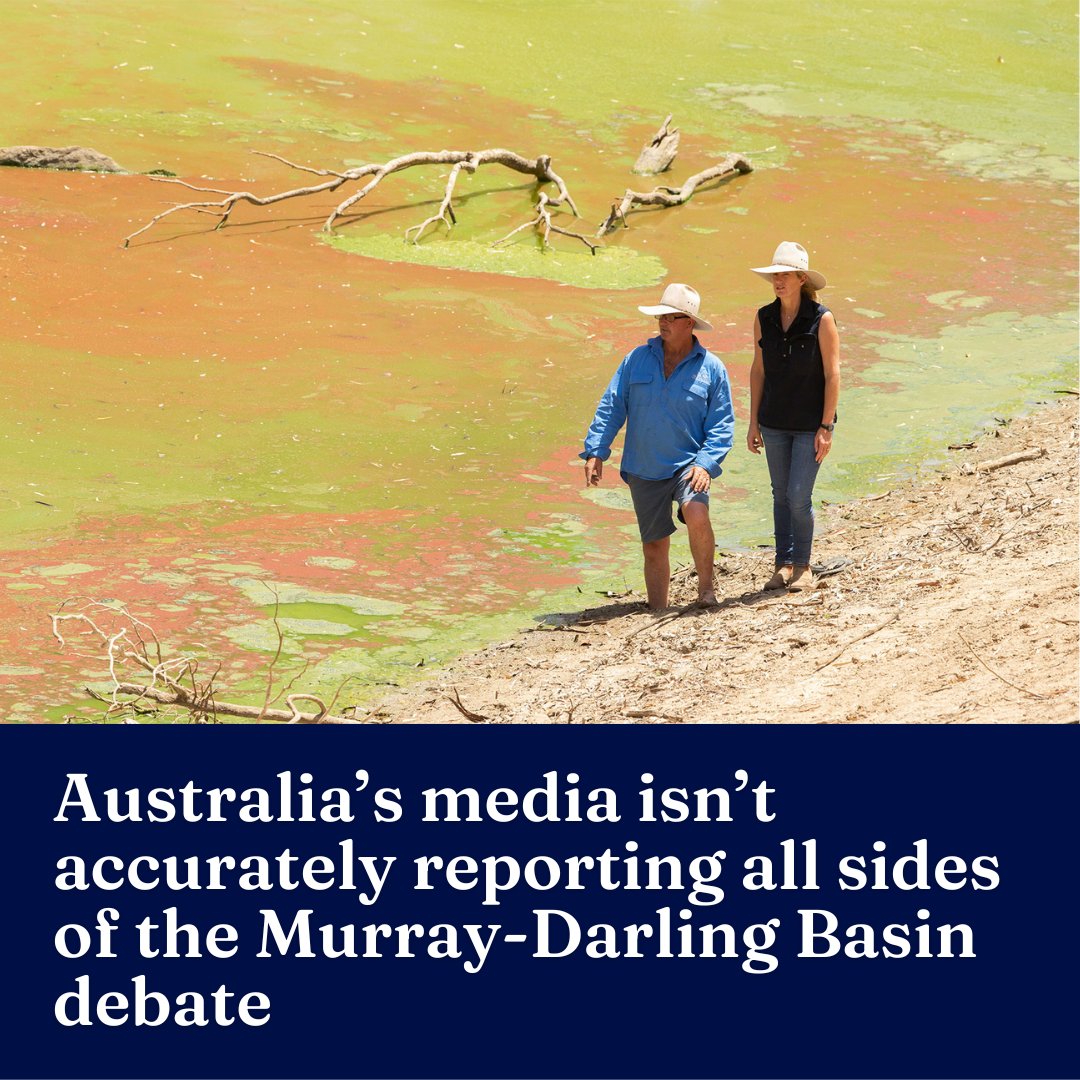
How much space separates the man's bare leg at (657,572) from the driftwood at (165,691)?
1929 millimetres

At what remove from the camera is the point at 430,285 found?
632 inches

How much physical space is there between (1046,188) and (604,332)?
878cm

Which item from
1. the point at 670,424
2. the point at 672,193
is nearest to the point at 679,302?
the point at 670,424

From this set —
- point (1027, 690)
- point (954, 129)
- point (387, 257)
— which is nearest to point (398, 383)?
point (387, 257)

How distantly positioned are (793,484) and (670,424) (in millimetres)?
763

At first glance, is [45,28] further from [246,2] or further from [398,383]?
[398,383]

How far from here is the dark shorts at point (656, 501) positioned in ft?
27.3

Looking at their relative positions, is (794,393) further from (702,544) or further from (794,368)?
(702,544)

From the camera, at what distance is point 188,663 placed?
768 centimetres

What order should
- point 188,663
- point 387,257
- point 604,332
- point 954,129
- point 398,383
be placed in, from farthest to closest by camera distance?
point 954,129, point 387,257, point 604,332, point 398,383, point 188,663

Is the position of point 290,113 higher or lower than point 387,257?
higher

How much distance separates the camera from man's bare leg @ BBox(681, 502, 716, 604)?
826 cm

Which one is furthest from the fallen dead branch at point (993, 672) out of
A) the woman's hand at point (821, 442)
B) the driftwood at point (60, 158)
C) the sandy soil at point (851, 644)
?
the driftwood at point (60, 158)

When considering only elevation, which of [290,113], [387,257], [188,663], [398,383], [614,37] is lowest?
Answer: [188,663]
